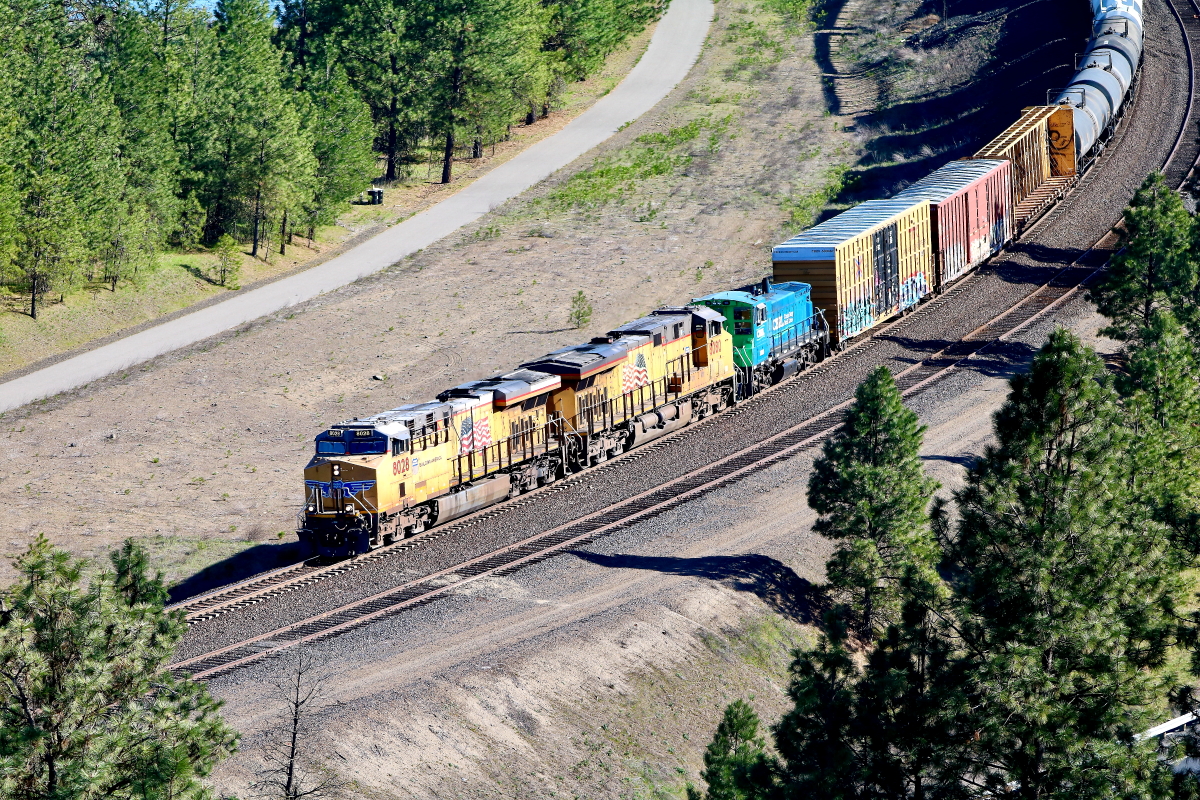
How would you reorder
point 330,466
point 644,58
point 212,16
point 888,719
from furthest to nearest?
point 644,58 → point 212,16 → point 330,466 → point 888,719

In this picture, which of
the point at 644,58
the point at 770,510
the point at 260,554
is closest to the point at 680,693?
the point at 770,510

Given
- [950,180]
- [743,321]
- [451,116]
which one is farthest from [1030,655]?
[451,116]

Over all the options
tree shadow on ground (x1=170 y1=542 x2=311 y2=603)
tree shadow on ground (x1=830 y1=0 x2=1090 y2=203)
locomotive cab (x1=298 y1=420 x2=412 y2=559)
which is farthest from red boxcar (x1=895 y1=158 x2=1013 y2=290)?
tree shadow on ground (x1=170 y1=542 x2=311 y2=603)

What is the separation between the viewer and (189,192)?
228 ft

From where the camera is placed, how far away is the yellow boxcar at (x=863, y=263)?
49.2 metres

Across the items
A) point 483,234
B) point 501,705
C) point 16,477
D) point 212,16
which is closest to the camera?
point 501,705

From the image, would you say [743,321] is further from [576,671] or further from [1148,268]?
[576,671]

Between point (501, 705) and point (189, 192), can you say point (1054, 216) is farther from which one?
point (501, 705)

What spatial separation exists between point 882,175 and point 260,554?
52.6 meters

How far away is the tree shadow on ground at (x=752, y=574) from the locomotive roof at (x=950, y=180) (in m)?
24.8

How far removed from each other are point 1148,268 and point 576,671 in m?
27.5

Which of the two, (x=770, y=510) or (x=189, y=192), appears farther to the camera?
(x=189, y=192)

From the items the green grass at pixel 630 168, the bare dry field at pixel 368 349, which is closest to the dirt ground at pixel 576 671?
the bare dry field at pixel 368 349

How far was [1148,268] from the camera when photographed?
150 feet
